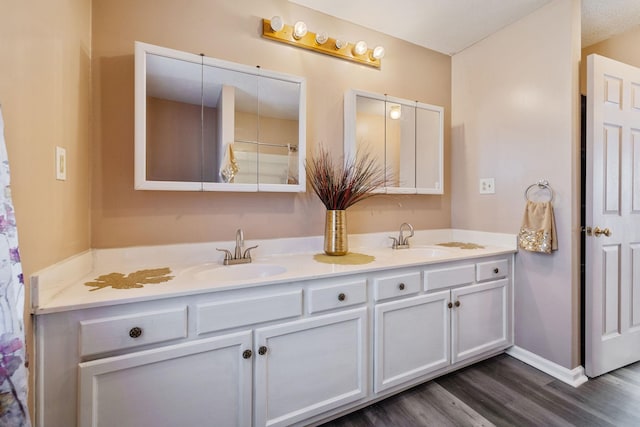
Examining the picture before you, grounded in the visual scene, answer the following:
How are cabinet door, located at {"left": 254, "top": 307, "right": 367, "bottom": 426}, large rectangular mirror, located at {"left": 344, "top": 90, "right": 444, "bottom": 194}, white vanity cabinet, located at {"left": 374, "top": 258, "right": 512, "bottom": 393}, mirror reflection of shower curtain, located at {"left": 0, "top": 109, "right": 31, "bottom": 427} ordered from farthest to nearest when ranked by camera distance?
large rectangular mirror, located at {"left": 344, "top": 90, "right": 444, "bottom": 194} → white vanity cabinet, located at {"left": 374, "top": 258, "right": 512, "bottom": 393} → cabinet door, located at {"left": 254, "top": 307, "right": 367, "bottom": 426} → mirror reflection of shower curtain, located at {"left": 0, "top": 109, "right": 31, "bottom": 427}

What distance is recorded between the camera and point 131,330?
3.25 feet

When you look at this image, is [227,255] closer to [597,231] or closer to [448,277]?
[448,277]

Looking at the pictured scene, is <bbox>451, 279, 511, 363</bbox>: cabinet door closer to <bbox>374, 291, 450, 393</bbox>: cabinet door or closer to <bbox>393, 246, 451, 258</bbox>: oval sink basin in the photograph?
<bbox>374, 291, 450, 393</bbox>: cabinet door

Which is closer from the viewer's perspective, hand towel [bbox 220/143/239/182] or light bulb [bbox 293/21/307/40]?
hand towel [bbox 220/143/239/182]

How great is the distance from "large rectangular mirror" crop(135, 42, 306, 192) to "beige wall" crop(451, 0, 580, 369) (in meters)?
1.44

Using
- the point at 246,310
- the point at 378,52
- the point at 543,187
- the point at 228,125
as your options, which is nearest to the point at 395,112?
the point at 378,52

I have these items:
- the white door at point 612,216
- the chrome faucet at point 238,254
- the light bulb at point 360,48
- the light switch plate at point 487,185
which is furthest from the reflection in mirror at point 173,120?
the white door at point 612,216

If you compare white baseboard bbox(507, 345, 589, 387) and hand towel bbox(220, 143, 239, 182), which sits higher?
hand towel bbox(220, 143, 239, 182)

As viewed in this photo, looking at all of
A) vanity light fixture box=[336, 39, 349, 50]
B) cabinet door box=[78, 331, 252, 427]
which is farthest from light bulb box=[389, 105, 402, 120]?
cabinet door box=[78, 331, 252, 427]

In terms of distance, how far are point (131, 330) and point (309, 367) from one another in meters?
0.74

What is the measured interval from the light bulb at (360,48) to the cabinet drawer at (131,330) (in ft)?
6.13

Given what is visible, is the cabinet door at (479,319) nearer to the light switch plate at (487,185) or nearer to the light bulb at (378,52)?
the light switch plate at (487,185)

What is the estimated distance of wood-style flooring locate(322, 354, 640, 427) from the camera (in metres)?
1.42

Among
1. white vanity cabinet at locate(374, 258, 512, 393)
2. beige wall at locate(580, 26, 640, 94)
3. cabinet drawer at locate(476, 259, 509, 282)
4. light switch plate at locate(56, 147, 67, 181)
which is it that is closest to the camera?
light switch plate at locate(56, 147, 67, 181)
